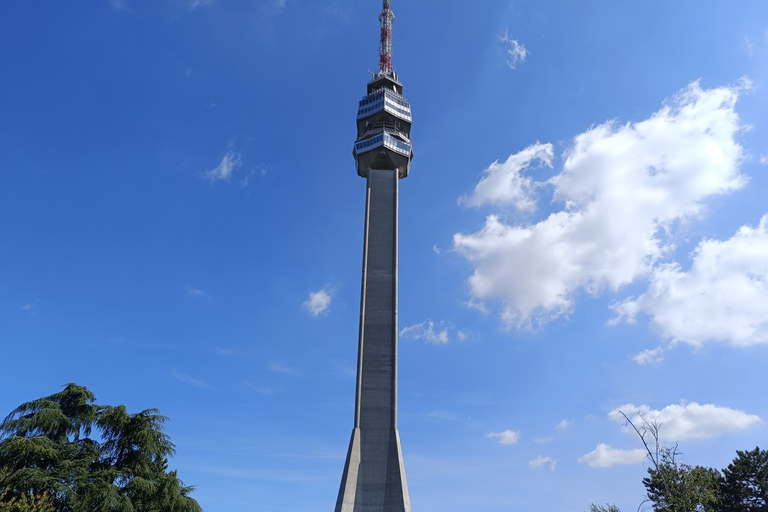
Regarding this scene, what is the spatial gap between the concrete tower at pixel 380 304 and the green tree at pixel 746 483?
2482 centimetres

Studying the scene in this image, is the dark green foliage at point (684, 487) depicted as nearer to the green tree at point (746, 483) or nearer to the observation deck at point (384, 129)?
the green tree at point (746, 483)

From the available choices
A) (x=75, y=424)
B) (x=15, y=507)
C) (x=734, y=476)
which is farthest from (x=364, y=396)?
(x=734, y=476)

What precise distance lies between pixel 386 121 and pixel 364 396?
96.3 ft

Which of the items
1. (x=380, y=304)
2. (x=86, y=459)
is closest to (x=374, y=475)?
(x=380, y=304)

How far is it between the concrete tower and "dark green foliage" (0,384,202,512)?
13453 mm

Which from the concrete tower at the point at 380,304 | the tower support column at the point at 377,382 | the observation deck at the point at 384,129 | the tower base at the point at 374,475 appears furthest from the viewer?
the observation deck at the point at 384,129

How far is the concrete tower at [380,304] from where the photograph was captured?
42.4 meters

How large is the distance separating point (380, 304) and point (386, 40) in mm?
32130

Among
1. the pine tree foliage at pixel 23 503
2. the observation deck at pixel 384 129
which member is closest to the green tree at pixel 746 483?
the observation deck at pixel 384 129

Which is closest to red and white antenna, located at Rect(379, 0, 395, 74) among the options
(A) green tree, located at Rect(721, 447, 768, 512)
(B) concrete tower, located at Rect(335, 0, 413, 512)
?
(B) concrete tower, located at Rect(335, 0, 413, 512)

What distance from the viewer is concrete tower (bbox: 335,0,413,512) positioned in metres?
42.4

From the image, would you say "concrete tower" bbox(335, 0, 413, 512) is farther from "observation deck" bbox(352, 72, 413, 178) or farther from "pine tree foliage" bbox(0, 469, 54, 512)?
"pine tree foliage" bbox(0, 469, 54, 512)

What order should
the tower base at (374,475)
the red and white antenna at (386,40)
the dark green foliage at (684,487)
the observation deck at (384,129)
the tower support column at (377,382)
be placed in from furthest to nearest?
1. the red and white antenna at (386,40)
2. the observation deck at (384,129)
3. the tower support column at (377,382)
4. the tower base at (374,475)
5. the dark green foliage at (684,487)

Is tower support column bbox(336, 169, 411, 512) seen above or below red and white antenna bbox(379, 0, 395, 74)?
below
